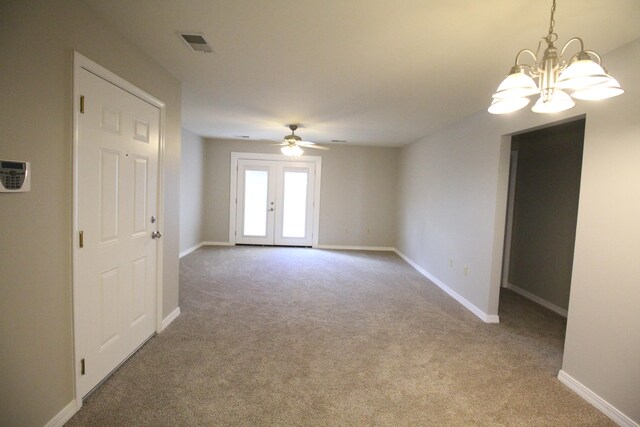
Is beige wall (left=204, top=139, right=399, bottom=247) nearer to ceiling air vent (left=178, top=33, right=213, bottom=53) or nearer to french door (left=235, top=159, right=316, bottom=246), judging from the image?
french door (left=235, top=159, right=316, bottom=246)

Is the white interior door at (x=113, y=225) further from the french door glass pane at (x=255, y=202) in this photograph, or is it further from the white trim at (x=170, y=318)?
the french door glass pane at (x=255, y=202)

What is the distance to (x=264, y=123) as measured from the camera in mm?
5148

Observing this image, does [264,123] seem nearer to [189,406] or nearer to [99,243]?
[99,243]

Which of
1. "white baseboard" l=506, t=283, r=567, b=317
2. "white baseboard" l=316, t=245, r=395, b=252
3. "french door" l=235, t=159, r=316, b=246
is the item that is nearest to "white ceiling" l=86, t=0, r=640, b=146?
"white baseboard" l=506, t=283, r=567, b=317

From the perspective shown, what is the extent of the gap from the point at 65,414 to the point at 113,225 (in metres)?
1.14

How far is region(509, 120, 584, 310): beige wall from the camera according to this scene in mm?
3955

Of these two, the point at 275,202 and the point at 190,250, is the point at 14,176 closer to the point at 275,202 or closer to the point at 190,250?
the point at 190,250

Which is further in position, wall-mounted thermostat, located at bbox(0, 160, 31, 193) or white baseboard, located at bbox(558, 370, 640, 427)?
white baseboard, located at bbox(558, 370, 640, 427)

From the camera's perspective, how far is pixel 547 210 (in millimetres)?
4352

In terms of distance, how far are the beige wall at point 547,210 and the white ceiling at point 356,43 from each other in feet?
4.38

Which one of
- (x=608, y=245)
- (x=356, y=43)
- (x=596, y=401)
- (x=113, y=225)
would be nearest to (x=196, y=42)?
(x=356, y=43)

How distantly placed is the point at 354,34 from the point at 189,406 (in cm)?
262

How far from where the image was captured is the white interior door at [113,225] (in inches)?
77.0

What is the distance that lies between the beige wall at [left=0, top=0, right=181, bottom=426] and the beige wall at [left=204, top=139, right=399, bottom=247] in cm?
534
